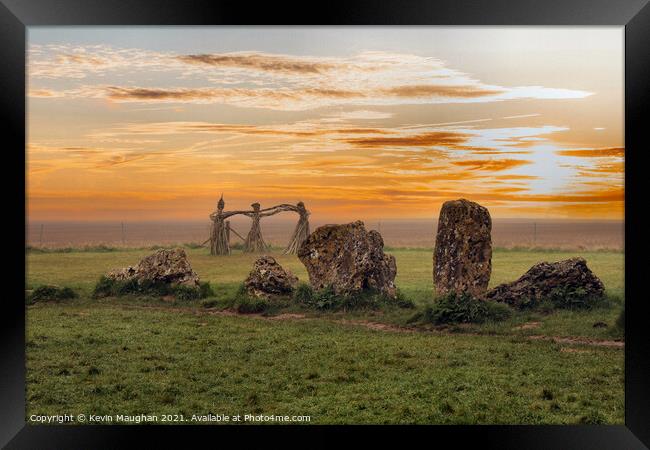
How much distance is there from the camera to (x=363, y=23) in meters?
7.72

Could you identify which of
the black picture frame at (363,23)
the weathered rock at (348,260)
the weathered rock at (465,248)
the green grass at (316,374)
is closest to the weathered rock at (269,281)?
the weathered rock at (348,260)

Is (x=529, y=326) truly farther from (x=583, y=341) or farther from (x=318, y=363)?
(x=318, y=363)

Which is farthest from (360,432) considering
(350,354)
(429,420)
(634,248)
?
(634,248)

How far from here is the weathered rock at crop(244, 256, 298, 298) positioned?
11.4 metres

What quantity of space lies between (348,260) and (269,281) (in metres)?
1.66

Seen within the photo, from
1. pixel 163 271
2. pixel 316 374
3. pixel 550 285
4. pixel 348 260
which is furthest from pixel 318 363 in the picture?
pixel 550 285

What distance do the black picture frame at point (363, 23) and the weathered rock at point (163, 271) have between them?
3790mm

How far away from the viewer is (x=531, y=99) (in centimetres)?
1023

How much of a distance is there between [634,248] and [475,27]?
4.65m

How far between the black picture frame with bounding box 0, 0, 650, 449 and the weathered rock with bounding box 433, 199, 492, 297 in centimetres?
328

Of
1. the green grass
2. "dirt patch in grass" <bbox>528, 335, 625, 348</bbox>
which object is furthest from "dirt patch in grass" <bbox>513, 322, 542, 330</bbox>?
the green grass

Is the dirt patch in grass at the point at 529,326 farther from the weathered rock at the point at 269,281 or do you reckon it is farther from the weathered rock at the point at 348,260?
the weathered rock at the point at 269,281

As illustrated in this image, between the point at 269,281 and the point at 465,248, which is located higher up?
the point at 465,248

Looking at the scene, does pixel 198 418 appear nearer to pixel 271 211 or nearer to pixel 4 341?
pixel 4 341
